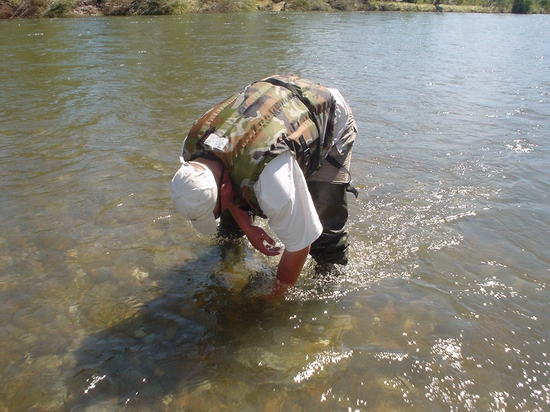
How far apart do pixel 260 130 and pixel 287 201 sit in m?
0.42

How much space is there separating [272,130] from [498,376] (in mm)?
1949

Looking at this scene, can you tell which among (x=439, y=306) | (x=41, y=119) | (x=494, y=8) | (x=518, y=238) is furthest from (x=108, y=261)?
(x=494, y=8)

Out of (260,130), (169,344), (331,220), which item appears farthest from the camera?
(331,220)

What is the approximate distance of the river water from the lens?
7.79 ft

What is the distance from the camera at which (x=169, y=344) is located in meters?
2.66

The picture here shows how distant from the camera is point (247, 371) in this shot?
8.16 ft

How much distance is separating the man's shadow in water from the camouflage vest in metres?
0.95

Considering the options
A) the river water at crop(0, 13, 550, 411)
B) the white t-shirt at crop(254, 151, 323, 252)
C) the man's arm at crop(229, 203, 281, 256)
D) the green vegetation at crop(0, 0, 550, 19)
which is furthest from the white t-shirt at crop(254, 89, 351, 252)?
the green vegetation at crop(0, 0, 550, 19)

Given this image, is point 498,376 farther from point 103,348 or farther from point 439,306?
point 103,348

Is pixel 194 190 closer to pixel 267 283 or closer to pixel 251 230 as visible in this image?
pixel 251 230

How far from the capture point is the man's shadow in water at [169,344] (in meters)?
2.35

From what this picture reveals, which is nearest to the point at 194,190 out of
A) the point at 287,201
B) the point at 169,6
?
the point at 287,201

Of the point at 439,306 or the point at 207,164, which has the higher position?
the point at 207,164

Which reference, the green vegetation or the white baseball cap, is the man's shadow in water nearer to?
the white baseball cap
